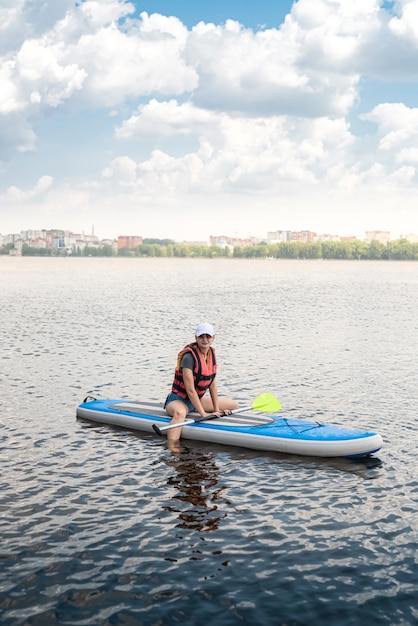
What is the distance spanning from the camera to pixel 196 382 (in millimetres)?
13445

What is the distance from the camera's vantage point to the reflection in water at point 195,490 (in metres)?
9.94

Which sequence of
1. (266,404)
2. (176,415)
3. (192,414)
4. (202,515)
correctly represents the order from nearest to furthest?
(202,515), (176,415), (192,414), (266,404)

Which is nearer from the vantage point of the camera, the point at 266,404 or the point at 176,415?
the point at 176,415

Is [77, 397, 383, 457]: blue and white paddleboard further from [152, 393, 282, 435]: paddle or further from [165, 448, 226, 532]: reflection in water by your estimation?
[165, 448, 226, 532]: reflection in water

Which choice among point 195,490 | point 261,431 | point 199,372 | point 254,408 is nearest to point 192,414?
point 199,372

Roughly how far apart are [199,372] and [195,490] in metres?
2.73

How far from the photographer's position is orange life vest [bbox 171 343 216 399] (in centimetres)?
1315

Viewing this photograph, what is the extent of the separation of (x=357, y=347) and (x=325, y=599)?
21.8 metres

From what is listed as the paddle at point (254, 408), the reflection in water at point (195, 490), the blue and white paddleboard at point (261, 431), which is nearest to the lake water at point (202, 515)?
the reflection in water at point (195, 490)

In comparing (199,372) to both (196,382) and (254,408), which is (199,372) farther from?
(254,408)

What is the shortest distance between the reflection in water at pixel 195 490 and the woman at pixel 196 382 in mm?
819

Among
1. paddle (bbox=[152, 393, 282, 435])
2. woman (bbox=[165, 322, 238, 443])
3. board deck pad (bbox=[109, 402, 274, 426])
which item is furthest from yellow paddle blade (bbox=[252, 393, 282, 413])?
woman (bbox=[165, 322, 238, 443])

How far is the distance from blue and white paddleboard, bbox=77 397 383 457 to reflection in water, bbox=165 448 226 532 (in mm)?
640

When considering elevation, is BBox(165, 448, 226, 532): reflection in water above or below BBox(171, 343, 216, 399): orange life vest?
below
